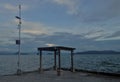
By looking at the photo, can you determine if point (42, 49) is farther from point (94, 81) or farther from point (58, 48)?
point (94, 81)

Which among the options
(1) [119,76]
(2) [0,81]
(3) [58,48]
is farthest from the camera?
(3) [58,48]

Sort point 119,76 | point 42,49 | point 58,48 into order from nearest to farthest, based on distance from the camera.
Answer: point 119,76 → point 58,48 → point 42,49

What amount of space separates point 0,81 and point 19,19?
7.52m

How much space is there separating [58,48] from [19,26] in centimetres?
420

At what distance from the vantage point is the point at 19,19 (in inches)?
906

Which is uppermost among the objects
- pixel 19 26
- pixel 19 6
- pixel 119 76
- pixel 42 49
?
pixel 19 6

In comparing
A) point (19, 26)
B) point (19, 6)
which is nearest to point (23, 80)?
point (19, 26)

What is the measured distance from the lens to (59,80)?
1803cm

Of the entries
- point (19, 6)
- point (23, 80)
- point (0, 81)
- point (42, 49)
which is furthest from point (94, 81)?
point (19, 6)

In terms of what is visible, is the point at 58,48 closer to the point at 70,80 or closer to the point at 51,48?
the point at 51,48

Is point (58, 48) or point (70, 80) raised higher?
point (58, 48)

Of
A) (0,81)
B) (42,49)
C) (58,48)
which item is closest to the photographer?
(0,81)

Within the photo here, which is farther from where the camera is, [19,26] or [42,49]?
[42,49]

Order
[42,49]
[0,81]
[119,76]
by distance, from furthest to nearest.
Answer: [42,49] → [119,76] → [0,81]
